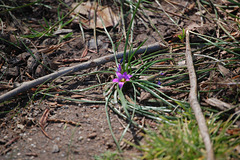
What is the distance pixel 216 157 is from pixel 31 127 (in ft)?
4.96

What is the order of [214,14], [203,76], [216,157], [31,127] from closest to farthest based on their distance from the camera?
[216,157]
[31,127]
[203,76]
[214,14]

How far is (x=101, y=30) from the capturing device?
2.76 m

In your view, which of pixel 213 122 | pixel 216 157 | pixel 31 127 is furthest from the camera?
pixel 31 127

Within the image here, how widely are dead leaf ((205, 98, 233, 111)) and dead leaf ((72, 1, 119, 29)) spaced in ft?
4.99

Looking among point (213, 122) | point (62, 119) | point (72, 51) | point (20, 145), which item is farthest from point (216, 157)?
point (72, 51)

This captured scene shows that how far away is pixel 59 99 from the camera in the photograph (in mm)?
2143

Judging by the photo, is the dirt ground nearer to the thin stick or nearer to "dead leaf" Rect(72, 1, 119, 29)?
"dead leaf" Rect(72, 1, 119, 29)

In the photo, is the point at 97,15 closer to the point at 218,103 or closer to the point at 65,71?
the point at 65,71

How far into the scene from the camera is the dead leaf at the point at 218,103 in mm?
1781

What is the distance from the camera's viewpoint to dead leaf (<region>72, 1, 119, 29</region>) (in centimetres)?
277

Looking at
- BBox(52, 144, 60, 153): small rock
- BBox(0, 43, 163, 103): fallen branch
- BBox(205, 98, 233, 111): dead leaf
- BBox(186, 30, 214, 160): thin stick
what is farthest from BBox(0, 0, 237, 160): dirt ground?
BBox(205, 98, 233, 111): dead leaf

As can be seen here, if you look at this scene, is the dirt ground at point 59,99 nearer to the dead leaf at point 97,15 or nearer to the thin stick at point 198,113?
the dead leaf at point 97,15

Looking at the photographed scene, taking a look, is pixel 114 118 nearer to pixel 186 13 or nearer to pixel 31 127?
pixel 31 127

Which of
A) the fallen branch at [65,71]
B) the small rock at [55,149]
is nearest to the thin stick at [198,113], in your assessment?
the fallen branch at [65,71]
